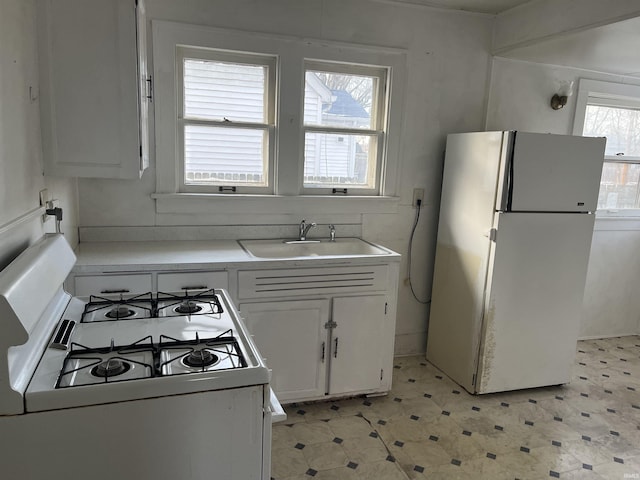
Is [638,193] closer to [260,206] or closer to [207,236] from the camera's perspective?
[260,206]

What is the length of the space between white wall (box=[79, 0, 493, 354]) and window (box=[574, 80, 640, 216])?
1.05 metres

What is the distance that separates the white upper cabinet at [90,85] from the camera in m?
1.79

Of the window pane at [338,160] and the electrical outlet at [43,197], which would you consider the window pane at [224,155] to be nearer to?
the window pane at [338,160]

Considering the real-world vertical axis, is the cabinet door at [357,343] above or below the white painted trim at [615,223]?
below

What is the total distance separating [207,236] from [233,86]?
943 mm

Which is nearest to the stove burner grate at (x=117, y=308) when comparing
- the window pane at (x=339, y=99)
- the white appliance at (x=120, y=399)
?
the white appliance at (x=120, y=399)

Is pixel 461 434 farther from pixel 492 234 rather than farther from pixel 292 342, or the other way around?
pixel 492 234

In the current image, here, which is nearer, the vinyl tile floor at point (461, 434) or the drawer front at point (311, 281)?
the vinyl tile floor at point (461, 434)

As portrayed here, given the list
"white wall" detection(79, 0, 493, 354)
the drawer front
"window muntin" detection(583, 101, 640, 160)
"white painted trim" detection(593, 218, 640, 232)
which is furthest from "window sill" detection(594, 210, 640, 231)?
the drawer front

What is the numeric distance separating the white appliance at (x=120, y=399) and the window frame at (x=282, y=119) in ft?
4.69

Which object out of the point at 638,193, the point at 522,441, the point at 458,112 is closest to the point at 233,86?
the point at 458,112

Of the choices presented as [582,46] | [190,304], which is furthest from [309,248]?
[582,46]

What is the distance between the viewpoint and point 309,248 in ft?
10.1

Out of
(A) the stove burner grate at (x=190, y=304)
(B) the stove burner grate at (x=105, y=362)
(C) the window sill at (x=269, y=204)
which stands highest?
(C) the window sill at (x=269, y=204)
